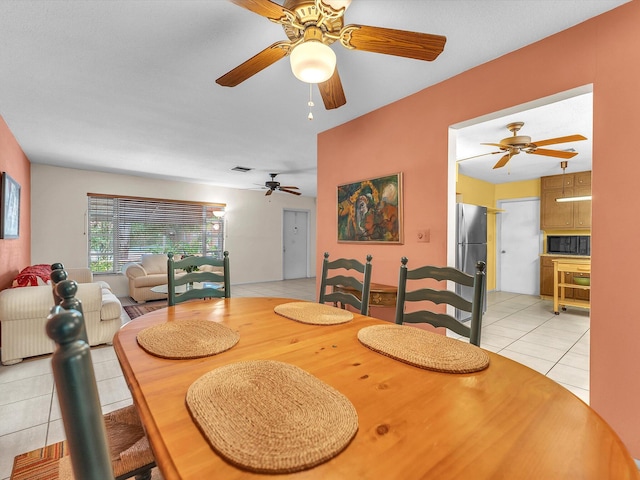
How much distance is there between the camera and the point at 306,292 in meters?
6.38

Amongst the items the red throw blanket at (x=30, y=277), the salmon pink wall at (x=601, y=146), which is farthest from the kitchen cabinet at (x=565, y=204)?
the red throw blanket at (x=30, y=277)

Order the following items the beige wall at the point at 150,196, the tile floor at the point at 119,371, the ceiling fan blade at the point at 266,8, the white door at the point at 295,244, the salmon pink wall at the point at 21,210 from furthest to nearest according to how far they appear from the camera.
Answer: the white door at the point at 295,244, the beige wall at the point at 150,196, the salmon pink wall at the point at 21,210, the tile floor at the point at 119,371, the ceiling fan blade at the point at 266,8

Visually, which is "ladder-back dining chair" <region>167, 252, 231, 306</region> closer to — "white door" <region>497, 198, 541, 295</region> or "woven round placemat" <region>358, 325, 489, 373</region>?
"woven round placemat" <region>358, 325, 489, 373</region>

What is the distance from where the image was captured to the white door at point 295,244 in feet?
27.5

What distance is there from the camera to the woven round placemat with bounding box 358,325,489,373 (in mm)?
938

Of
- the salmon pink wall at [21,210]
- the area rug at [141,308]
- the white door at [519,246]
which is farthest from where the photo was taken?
the white door at [519,246]

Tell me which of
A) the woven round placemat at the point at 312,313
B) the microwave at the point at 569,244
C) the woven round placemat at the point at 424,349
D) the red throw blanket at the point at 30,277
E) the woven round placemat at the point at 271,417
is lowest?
the red throw blanket at the point at 30,277

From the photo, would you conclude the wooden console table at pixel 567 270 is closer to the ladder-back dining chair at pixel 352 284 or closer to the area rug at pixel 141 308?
the ladder-back dining chair at pixel 352 284

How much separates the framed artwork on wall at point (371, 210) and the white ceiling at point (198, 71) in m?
0.74

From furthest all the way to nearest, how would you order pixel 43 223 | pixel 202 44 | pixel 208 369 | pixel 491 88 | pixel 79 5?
pixel 43 223
pixel 491 88
pixel 202 44
pixel 79 5
pixel 208 369

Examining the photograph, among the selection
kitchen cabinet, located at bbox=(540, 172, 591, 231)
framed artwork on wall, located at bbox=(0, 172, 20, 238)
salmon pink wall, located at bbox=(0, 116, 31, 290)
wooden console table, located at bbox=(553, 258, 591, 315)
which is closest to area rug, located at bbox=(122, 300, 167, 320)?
salmon pink wall, located at bbox=(0, 116, 31, 290)

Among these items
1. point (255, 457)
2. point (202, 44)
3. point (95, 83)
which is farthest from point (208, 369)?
point (95, 83)

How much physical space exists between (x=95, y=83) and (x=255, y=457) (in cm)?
303

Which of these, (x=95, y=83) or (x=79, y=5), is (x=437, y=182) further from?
(x=95, y=83)
